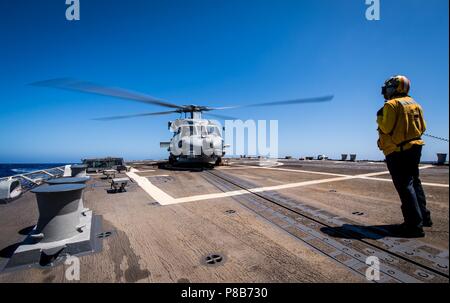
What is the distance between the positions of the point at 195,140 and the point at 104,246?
32.0ft

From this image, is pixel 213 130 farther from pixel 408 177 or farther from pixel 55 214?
pixel 408 177

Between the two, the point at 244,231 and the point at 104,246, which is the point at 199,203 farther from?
the point at 104,246

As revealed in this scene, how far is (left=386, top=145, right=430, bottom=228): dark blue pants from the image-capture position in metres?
2.64

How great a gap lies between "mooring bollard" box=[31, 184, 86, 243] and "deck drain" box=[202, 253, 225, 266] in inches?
76.8

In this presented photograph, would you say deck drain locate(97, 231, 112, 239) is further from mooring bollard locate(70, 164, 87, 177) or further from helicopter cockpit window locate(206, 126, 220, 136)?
helicopter cockpit window locate(206, 126, 220, 136)

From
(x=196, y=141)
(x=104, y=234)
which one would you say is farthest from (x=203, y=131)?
(x=104, y=234)

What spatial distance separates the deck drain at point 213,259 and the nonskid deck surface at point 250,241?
0.01m

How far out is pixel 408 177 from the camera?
2.70 meters

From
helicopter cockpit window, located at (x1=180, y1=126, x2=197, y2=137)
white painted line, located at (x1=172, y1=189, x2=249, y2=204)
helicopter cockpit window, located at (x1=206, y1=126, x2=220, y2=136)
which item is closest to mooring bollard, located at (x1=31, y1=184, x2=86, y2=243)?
white painted line, located at (x1=172, y1=189, x2=249, y2=204)

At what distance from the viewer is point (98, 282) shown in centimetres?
198

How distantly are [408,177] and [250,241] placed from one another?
2.41 meters

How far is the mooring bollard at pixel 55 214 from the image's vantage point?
99.6 inches

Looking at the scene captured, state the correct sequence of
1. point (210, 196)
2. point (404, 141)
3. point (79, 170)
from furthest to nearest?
point (79, 170)
point (210, 196)
point (404, 141)

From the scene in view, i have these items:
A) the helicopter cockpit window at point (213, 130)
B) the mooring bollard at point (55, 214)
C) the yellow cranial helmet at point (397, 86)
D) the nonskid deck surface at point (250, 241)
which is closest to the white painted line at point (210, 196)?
the nonskid deck surface at point (250, 241)
